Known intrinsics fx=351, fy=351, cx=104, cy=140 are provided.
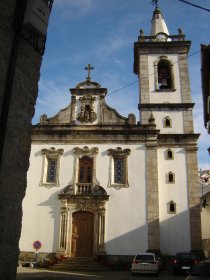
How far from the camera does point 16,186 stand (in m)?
3.83

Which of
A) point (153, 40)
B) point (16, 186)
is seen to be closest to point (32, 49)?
point (16, 186)

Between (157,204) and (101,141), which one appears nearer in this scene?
(157,204)

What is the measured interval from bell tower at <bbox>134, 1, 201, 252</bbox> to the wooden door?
4.08 m

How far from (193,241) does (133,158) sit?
583 centimetres

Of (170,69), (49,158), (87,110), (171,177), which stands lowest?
(171,177)

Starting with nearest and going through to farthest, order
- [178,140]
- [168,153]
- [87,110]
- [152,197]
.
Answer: [152,197] → [168,153] → [178,140] → [87,110]

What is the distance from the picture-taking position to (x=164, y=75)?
25.3 metres

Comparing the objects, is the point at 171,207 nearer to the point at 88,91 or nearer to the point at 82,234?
the point at 82,234

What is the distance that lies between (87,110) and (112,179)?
16.3ft

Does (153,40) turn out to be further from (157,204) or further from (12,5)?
(12,5)

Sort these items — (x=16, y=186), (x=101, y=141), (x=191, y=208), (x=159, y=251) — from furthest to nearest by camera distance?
(x=101, y=141), (x=191, y=208), (x=159, y=251), (x=16, y=186)

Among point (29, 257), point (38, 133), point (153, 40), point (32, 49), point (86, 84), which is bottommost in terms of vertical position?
point (29, 257)

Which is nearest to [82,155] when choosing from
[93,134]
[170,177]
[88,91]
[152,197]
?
[93,134]

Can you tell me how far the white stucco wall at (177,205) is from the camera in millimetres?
19969
